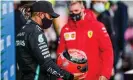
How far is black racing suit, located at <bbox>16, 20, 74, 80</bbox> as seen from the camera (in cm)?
638

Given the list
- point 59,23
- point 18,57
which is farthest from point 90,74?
point 59,23

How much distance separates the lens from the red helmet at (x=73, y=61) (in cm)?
715

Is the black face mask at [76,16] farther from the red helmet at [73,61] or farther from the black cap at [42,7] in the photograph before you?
the black cap at [42,7]

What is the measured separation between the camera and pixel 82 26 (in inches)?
290

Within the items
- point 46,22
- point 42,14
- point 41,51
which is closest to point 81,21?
point 46,22

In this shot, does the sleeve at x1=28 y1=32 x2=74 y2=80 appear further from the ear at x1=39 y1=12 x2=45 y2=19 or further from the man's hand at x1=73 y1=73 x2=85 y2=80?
the man's hand at x1=73 y1=73 x2=85 y2=80

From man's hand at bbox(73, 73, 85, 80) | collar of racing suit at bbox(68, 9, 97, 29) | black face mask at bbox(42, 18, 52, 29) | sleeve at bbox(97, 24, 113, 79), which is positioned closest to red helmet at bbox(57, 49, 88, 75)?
man's hand at bbox(73, 73, 85, 80)

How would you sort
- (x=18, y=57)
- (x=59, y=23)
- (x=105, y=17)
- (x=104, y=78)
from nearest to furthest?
(x=18, y=57) → (x=104, y=78) → (x=105, y=17) → (x=59, y=23)

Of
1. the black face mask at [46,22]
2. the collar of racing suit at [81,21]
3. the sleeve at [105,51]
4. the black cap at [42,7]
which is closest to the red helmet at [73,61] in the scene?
the sleeve at [105,51]

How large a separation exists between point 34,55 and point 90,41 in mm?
1117

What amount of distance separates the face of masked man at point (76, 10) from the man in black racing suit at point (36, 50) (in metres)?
0.72

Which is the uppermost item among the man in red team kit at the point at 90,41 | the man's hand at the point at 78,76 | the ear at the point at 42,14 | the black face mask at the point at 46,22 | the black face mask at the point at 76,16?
the ear at the point at 42,14

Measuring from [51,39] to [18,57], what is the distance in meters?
4.64

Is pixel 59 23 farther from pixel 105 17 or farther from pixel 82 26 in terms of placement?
pixel 82 26
